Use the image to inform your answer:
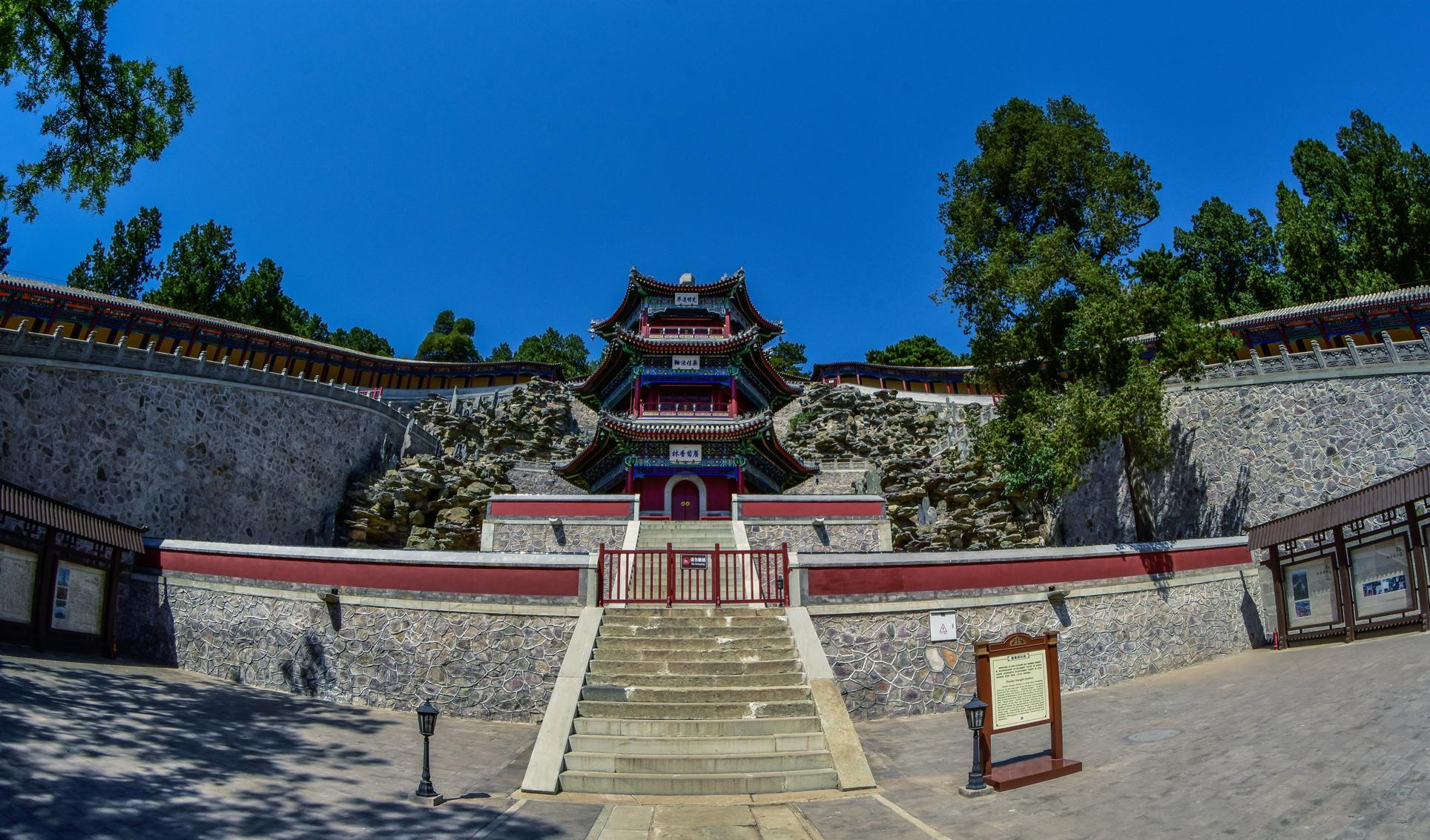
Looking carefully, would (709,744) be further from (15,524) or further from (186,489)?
(186,489)

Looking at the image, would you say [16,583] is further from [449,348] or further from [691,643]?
[449,348]

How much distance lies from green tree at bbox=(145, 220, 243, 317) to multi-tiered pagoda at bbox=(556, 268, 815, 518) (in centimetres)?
3194

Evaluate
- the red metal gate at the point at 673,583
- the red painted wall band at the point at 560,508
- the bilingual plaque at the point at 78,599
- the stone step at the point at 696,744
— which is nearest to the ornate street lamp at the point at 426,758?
the stone step at the point at 696,744

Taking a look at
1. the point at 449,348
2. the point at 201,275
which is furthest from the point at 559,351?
the point at 201,275

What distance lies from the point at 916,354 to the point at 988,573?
61.6 meters

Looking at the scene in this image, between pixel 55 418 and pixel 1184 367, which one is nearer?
pixel 1184 367

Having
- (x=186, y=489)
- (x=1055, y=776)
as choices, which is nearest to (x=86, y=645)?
(x=186, y=489)

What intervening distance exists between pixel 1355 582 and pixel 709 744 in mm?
14052

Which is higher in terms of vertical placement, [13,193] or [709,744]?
[13,193]

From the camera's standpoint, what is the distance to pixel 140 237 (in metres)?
51.2

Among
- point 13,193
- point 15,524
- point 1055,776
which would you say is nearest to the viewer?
point 1055,776

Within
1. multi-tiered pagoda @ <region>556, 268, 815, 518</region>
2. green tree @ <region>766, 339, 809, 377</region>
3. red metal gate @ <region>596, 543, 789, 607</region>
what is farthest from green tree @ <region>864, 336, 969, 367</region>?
red metal gate @ <region>596, 543, 789, 607</region>

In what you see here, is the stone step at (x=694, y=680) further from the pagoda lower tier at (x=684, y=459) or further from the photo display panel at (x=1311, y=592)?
the pagoda lower tier at (x=684, y=459)

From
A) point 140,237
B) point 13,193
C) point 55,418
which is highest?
point 140,237
